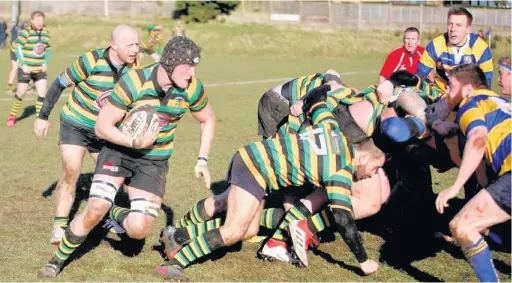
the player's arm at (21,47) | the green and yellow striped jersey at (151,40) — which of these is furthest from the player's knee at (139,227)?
the green and yellow striped jersey at (151,40)

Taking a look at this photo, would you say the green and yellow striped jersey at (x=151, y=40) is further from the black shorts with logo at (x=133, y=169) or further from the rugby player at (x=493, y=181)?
the rugby player at (x=493, y=181)

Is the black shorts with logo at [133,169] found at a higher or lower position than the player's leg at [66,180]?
higher

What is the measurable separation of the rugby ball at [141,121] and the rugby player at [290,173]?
0.79m

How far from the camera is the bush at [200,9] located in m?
45.2

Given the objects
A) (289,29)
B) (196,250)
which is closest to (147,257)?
(196,250)

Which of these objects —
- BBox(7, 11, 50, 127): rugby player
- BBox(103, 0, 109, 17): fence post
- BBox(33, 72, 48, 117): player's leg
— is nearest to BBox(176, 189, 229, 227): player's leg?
BBox(33, 72, 48, 117): player's leg

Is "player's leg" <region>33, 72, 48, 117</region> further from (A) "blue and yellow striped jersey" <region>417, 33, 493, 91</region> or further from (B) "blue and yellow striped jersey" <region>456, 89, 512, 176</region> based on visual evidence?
(B) "blue and yellow striped jersey" <region>456, 89, 512, 176</region>

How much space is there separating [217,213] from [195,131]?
7.52 m

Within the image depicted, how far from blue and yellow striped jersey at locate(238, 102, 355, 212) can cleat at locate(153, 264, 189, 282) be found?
3.33ft

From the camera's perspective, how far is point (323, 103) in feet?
23.1

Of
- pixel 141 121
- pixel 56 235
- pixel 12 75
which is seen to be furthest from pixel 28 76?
pixel 141 121

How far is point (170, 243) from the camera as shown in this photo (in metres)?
7.18

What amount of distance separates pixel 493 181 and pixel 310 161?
147 centimetres

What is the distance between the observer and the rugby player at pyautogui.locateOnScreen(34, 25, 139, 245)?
25.8ft
